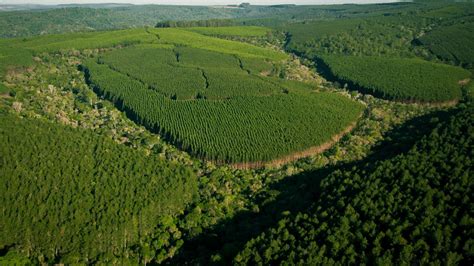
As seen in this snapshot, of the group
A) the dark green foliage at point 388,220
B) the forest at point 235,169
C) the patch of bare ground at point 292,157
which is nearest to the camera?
the dark green foliage at point 388,220

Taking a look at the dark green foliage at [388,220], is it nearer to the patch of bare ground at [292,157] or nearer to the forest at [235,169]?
the forest at [235,169]

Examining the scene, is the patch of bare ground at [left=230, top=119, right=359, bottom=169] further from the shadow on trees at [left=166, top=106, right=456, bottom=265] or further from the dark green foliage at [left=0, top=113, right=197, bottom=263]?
the dark green foliage at [left=0, top=113, right=197, bottom=263]

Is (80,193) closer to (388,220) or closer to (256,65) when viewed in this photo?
(388,220)

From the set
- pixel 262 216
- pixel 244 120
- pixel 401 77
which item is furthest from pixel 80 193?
pixel 401 77

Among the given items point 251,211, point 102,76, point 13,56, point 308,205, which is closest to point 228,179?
point 251,211

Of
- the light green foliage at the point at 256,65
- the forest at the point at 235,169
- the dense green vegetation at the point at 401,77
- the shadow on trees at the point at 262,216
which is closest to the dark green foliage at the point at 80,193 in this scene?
the forest at the point at 235,169

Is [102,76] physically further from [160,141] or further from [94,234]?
[94,234]

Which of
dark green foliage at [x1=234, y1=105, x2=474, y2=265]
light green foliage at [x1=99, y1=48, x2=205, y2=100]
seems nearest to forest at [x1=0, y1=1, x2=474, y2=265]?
dark green foliage at [x1=234, y1=105, x2=474, y2=265]
